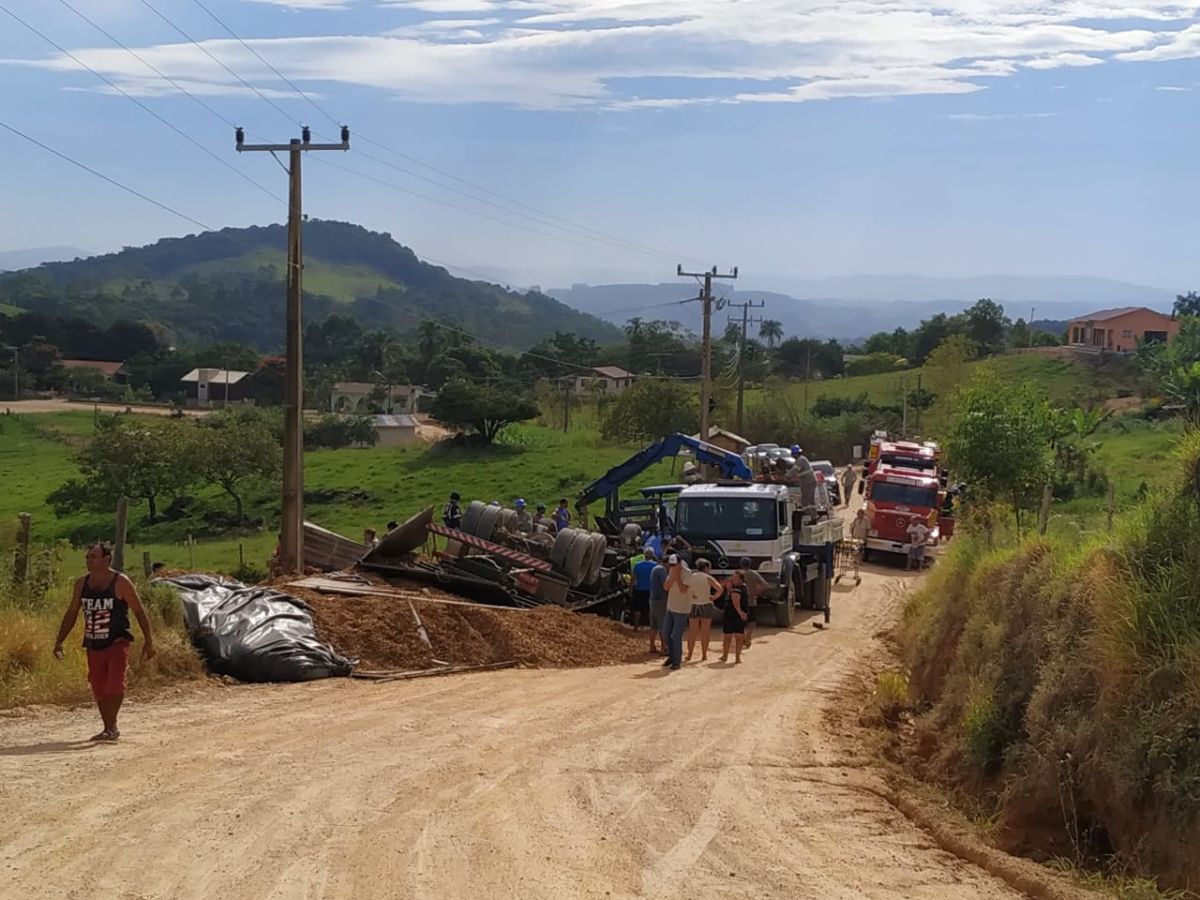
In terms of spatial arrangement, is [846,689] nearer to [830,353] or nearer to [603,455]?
[603,455]

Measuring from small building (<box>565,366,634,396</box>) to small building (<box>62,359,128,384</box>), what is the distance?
46033 millimetres

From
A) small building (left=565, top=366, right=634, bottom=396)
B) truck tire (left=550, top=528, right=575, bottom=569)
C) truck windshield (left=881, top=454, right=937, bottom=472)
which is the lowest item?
truck tire (left=550, top=528, right=575, bottom=569)

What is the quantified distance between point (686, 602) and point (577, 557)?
4.55 meters

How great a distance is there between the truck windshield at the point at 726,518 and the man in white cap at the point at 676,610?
18.8 ft

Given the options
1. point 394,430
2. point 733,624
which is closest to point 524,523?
point 733,624

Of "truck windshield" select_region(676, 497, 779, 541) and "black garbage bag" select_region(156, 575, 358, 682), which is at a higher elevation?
"truck windshield" select_region(676, 497, 779, 541)

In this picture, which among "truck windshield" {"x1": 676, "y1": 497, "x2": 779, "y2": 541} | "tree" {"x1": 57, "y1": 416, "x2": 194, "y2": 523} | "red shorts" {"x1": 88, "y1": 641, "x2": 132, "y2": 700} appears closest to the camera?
"red shorts" {"x1": 88, "y1": 641, "x2": 132, "y2": 700}

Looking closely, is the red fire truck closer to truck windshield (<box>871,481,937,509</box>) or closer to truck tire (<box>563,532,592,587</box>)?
truck windshield (<box>871,481,937,509</box>)

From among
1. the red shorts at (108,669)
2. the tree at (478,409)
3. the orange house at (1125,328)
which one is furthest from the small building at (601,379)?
the red shorts at (108,669)

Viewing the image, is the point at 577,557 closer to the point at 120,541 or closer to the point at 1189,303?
the point at 120,541

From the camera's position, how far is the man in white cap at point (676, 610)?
17.9 m

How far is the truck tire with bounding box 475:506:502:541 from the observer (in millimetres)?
23750

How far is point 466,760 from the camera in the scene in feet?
34.9

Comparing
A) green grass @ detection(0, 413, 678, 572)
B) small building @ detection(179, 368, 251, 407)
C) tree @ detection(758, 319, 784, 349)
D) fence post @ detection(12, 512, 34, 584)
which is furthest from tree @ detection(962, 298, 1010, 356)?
fence post @ detection(12, 512, 34, 584)
